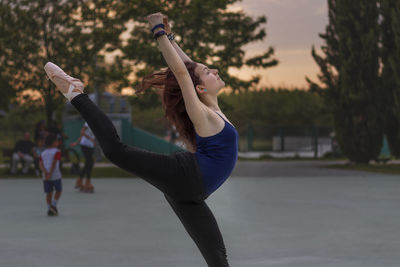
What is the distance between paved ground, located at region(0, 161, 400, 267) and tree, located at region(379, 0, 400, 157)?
8.86 m

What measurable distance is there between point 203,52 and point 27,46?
618 centimetres

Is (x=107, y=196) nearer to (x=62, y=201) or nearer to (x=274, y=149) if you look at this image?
(x=62, y=201)

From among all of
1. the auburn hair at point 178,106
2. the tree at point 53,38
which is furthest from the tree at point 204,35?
the auburn hair at point 178,106

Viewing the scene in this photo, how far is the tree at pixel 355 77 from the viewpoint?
82.2 ft

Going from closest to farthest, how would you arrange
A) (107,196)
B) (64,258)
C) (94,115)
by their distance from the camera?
(94,115) → (64,258) → (107,196)

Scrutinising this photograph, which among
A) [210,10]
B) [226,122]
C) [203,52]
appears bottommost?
[226,122]

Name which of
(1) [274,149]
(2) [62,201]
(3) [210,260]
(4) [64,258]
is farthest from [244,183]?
(1) [274,149]

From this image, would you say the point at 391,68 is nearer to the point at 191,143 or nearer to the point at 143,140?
the point at 143,140

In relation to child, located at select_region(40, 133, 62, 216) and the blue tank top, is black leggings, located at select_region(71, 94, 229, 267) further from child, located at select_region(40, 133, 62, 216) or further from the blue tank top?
child, located at select_region(40, 133, 62, 216)

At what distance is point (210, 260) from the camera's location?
3996 mm

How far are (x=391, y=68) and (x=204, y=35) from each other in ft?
24.9

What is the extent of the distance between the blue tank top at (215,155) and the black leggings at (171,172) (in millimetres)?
51

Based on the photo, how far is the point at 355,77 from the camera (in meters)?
25.3

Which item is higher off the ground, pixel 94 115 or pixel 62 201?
pixel 94 115
